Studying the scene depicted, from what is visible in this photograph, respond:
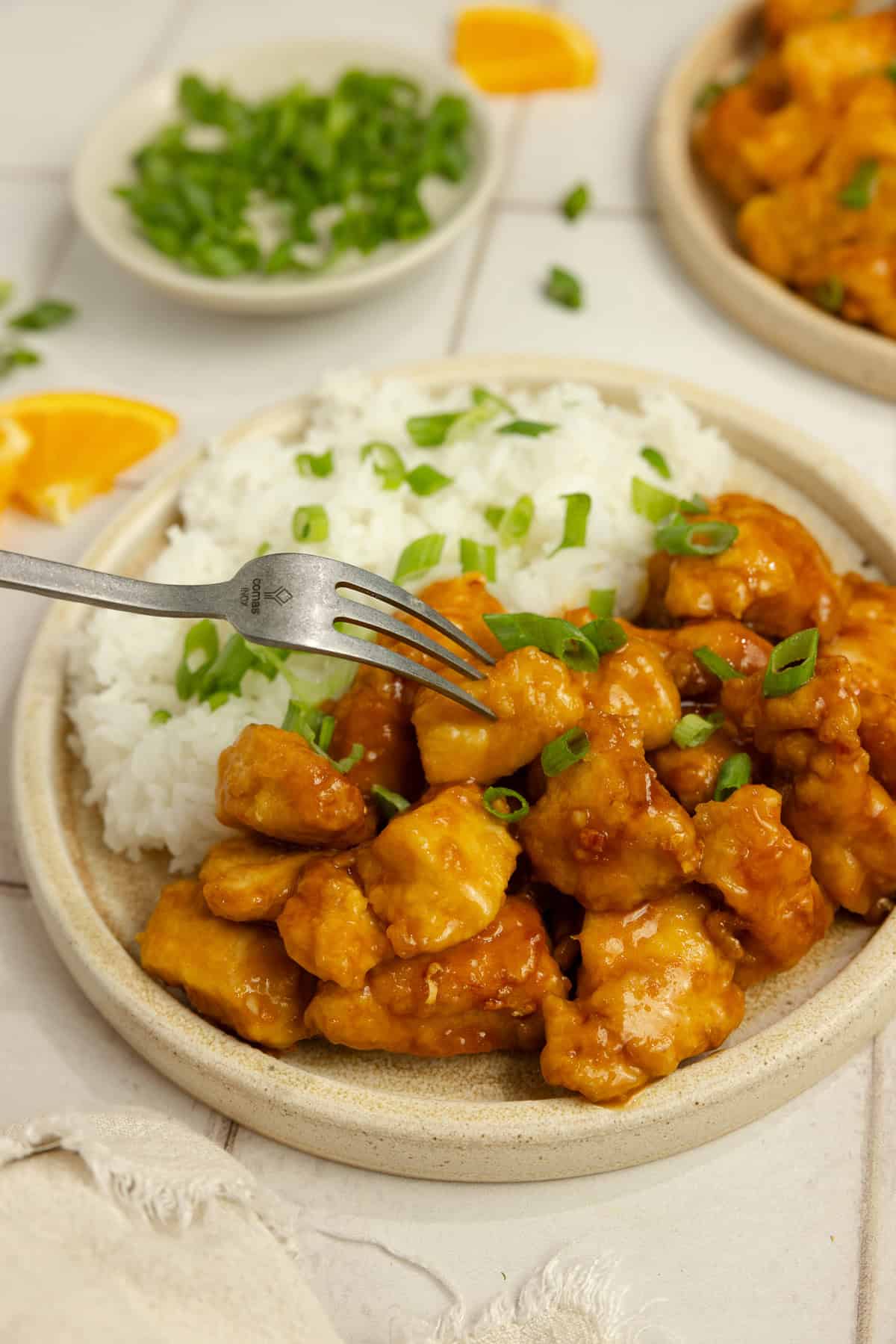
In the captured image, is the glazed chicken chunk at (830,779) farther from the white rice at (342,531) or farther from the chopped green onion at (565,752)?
the white rice at (342,531)

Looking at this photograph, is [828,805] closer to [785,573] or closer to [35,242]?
[785,573]

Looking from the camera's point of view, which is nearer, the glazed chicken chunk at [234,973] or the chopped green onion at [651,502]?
the glazed chicken chunk at [234,973]

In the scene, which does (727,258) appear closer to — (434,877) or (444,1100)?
(434,877)

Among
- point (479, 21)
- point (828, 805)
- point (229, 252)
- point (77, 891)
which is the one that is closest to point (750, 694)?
point (828, 805)

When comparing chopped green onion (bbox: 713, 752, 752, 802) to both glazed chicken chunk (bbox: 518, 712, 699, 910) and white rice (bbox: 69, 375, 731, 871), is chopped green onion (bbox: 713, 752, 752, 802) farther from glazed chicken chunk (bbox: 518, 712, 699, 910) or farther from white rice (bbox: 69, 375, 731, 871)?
white rice (bbox: 69, 375, 731, 871)

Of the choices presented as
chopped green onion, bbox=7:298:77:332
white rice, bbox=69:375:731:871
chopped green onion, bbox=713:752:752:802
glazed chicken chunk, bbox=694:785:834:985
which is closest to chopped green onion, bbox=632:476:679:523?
white rice, bbox=69:375:731:871

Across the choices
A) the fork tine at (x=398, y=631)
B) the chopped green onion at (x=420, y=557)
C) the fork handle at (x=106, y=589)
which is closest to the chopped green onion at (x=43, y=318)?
the chopped green onion at (x=420, y=557)
